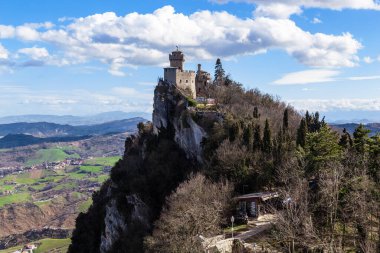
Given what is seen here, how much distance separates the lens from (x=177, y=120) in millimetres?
82312

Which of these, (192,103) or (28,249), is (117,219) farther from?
(28,249)

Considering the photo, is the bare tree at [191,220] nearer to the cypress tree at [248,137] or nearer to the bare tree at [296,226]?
the bare tree at [296,226]

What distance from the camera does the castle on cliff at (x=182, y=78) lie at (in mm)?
92688

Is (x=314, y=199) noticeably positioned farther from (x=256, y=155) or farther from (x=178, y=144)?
(x=178, y=144)

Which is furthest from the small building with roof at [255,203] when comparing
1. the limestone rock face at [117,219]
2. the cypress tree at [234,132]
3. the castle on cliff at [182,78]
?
the castle on cliff at [182,78]

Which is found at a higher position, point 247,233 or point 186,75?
point 186,75

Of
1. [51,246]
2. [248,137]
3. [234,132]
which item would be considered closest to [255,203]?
[248,137]

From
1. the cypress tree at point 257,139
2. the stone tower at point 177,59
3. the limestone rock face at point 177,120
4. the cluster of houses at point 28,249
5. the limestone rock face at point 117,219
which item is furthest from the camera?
the cluster of houses at point 28,249

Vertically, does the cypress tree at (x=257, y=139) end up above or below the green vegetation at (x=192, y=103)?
below

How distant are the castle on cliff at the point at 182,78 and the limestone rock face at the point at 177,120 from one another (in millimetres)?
2019

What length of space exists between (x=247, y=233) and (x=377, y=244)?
12462 mm

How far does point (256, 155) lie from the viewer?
185 feet

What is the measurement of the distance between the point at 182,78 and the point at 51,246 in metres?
106

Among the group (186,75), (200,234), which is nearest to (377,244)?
(200,234)
